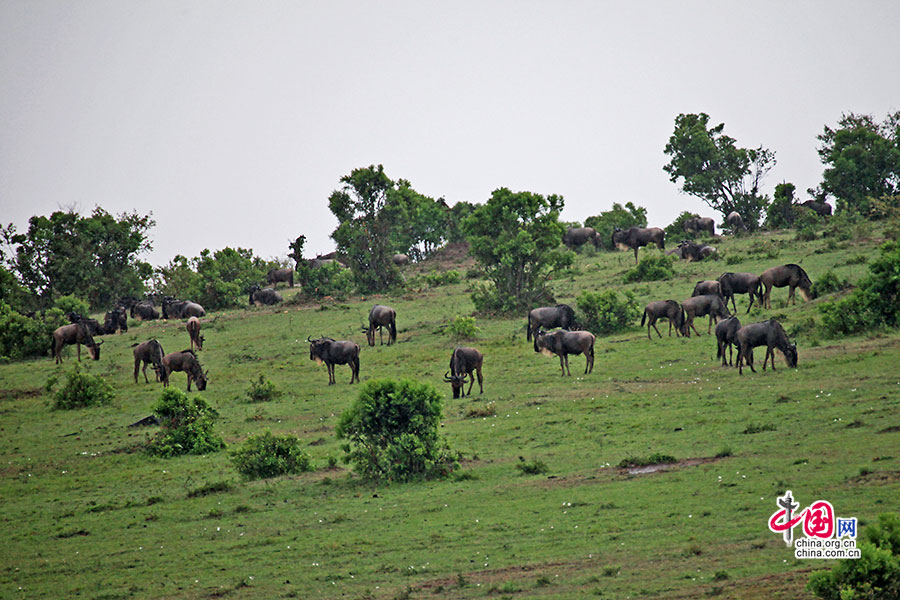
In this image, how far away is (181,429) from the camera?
78.6ft

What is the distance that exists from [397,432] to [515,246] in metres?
25.8

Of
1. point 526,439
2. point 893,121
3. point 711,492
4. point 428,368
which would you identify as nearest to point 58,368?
point 428,368

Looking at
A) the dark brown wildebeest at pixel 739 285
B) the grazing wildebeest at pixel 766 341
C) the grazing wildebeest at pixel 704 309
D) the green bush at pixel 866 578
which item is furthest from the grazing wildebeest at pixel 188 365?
the green bush at pixel 866 578

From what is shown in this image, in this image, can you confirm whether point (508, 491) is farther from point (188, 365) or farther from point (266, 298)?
point (266, 298)

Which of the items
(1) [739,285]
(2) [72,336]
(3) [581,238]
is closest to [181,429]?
(2) [72,336]

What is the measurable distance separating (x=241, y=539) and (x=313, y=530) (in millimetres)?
1251

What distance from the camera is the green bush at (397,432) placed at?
63.0ft

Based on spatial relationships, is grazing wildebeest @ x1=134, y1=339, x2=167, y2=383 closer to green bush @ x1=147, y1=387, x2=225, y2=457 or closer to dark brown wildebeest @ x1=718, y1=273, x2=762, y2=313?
green bush @ x1=147, y1=387, x2=225, y2=457

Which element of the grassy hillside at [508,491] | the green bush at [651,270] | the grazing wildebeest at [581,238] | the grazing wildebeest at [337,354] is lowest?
the grassy hillside at [508,491]

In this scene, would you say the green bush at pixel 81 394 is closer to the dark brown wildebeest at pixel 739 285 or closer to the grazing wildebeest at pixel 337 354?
the grazing wildebeest at pixel 337 354

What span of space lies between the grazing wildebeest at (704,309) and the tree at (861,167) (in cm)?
3140

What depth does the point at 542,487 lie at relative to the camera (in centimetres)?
1725

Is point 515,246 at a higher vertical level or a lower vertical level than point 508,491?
higher

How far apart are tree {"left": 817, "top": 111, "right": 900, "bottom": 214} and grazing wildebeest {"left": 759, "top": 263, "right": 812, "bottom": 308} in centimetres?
2808
